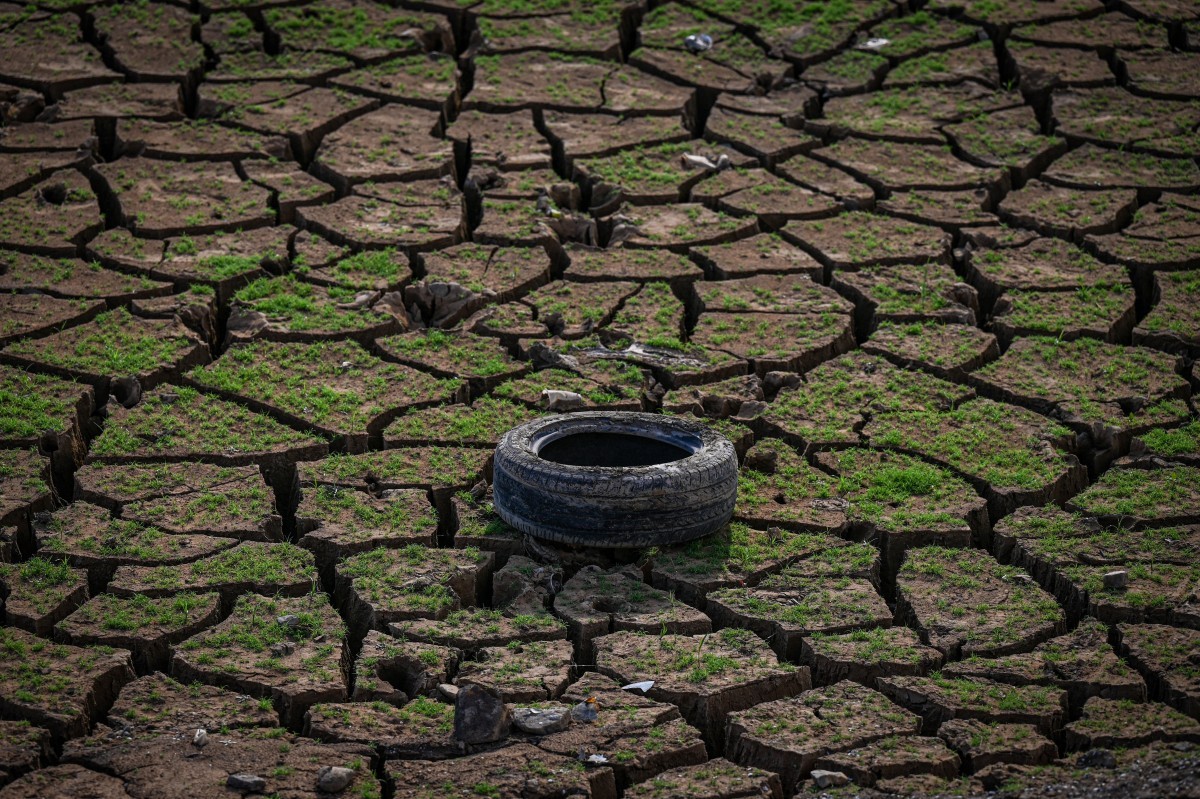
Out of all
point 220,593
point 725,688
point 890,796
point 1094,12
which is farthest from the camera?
point 1094,12

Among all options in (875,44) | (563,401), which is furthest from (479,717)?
(875,44)

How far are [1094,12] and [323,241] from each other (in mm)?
5267

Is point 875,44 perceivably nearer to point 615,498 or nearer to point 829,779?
point 615,498

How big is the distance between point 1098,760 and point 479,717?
1669 mm

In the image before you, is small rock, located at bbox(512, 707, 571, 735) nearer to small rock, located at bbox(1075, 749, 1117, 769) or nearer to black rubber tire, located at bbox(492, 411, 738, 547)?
black rubber tire, located at bbox(492, 411, 738, 547)

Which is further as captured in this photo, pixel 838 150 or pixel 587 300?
pixel 838 150

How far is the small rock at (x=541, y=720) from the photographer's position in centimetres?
449

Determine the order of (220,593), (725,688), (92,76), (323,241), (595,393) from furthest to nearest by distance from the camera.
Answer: (92,76) → (323,241) → (595,393) → (220,593) → (725,688)

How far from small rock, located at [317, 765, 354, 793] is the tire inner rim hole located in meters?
1.75

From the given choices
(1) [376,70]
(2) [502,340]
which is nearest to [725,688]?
(2) [502,340]

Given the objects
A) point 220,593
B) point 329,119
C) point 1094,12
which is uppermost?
point 1094,12

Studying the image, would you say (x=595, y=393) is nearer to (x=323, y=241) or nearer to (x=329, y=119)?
(x=323, y=241)

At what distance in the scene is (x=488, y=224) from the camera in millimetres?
7766

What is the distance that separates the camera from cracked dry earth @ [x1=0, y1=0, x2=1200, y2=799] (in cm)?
456
